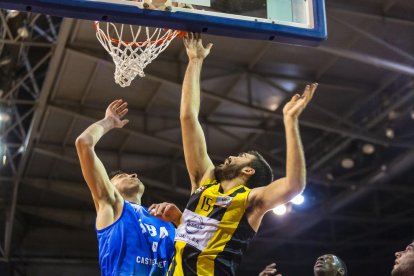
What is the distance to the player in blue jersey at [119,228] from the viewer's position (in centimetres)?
460

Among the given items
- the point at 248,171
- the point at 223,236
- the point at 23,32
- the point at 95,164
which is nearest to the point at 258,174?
the point at 248,171

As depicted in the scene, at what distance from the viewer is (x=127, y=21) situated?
14.6 ft

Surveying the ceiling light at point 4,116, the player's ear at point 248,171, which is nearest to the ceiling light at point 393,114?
the ceiling light at point 4,116

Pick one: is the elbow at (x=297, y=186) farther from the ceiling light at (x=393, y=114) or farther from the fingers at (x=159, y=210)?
the ceiling light at (x=393, y=114)

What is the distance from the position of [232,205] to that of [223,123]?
9.61 meters

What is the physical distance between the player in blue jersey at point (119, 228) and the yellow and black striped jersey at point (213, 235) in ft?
2.54

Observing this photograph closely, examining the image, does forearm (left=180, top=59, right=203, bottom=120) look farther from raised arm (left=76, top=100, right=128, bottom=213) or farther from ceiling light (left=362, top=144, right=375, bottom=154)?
ceiling light (left=362, top=144, right=375, bottom=154)

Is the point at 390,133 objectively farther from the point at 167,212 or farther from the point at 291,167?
the point at 291,167

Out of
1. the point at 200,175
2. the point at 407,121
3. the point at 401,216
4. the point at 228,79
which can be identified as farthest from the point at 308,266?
the point at 200,175

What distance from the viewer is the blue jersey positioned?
458cm

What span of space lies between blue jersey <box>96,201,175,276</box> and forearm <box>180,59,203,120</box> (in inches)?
35.3

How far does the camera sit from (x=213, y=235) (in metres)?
3.79

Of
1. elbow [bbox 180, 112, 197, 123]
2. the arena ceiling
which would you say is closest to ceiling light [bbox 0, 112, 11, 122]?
the arena ceiling

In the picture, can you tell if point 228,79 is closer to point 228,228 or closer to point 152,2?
point 152,2
